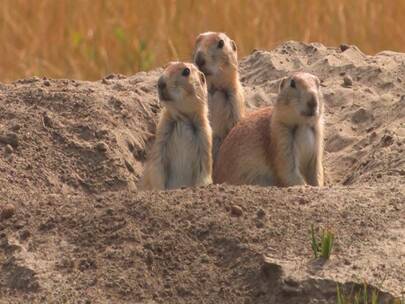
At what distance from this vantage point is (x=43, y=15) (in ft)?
43.8

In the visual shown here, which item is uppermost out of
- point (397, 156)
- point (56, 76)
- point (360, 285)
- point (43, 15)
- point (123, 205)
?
point (43, 15)

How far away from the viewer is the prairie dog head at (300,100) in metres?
8.78

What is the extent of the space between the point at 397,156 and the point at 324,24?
4.99 m

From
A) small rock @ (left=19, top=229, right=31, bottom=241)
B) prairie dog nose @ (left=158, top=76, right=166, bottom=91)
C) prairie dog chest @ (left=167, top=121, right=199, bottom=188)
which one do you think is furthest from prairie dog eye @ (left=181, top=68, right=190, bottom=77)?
small rock @ (left=19, top=229, right=31, bottom=241)

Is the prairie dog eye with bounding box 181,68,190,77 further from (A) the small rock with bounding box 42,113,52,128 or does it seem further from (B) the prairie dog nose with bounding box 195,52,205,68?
(A) the small rock with bounding box 42,113,52,128

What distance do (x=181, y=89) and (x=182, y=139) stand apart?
14.1 inches

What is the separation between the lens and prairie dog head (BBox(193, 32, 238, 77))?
998cm

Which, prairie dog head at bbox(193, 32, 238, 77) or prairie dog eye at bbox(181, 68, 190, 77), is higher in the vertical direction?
prairie dog head at bbox(193, 32, 238, 77)

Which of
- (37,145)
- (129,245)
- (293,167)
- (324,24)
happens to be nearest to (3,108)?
(37,145)

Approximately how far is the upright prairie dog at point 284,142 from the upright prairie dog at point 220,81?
2.11ft

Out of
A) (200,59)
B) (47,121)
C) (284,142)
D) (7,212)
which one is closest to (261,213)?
(7,212)

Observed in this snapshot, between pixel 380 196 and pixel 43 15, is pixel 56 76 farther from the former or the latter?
pixel 380 196

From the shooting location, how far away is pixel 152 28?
43.5ft

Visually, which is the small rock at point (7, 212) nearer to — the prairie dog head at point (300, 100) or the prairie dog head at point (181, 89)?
the prairie dog head at point (181, 89)
